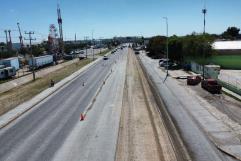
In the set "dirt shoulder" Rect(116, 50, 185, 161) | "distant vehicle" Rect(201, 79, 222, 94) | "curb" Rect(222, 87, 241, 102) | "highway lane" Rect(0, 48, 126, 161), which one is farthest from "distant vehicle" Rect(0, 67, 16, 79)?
"curb" Rect(222, 87, 241, 102)

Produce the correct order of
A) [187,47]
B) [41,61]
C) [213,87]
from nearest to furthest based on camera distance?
[213,87] < [187,47] < [41,61]

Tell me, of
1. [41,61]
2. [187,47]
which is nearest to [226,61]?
[187,47]

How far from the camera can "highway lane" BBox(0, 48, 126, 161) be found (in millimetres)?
23297

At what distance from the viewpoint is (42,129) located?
96.1ft

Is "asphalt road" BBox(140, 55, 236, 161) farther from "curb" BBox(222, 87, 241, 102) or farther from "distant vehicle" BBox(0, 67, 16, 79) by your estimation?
"distant vehicle" BBox(0, 67, 16, 79)

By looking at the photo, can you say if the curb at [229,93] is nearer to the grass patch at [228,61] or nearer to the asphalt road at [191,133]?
the asphalt road at [191,133]

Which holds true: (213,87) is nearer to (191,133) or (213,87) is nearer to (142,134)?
(191,133)

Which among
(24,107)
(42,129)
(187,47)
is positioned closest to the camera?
(42,129)

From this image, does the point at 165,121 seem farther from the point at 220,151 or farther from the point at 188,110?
the point at 220,151

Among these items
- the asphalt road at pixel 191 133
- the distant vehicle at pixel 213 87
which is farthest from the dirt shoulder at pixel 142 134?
the distant vehicle at pixel 213 87

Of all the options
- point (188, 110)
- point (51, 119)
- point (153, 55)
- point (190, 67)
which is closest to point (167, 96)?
point (188, 110)

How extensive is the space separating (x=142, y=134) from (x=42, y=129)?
9210mm

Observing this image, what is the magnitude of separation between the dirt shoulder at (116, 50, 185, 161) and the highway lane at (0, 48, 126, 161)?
4802 millimetres

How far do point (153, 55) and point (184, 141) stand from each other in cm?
10652
